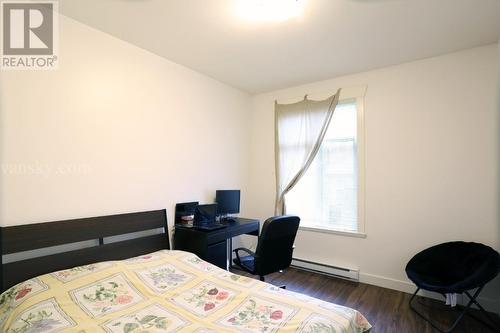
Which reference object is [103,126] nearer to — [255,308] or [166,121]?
[166,121]

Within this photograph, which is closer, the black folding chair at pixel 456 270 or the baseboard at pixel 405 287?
the black folding chair at pixel 456 270

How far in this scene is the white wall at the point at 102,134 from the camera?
6.00ft

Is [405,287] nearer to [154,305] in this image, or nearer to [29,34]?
[154,305]

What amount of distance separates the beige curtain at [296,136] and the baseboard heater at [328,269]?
2.53ft

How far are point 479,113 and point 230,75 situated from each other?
9.41 ft

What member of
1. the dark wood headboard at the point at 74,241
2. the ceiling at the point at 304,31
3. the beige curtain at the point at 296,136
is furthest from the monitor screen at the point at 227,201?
the ceiling at the point at 304,31

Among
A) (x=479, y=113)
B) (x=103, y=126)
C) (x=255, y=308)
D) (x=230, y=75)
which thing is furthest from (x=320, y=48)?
(x=255, y=308)

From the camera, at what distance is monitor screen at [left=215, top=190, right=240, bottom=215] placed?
342 centimetres

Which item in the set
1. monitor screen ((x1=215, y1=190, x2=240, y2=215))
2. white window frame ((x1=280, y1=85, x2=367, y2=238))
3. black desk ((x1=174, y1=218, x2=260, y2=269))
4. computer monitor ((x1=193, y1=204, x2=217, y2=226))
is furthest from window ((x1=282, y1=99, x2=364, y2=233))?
computer monitor ((x1=193, y1=204, x2=217, y2=226))

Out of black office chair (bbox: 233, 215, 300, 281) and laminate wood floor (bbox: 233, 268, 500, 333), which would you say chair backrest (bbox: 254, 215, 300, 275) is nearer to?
black office chair (bbox: 233, 215, 300, 281)

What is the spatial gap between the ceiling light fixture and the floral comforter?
2.15 meters

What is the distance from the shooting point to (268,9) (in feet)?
6.59

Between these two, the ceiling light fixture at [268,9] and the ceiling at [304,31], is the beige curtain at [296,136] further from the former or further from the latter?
the ceiling light fixture at [268,9]

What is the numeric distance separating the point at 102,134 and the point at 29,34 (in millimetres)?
897
